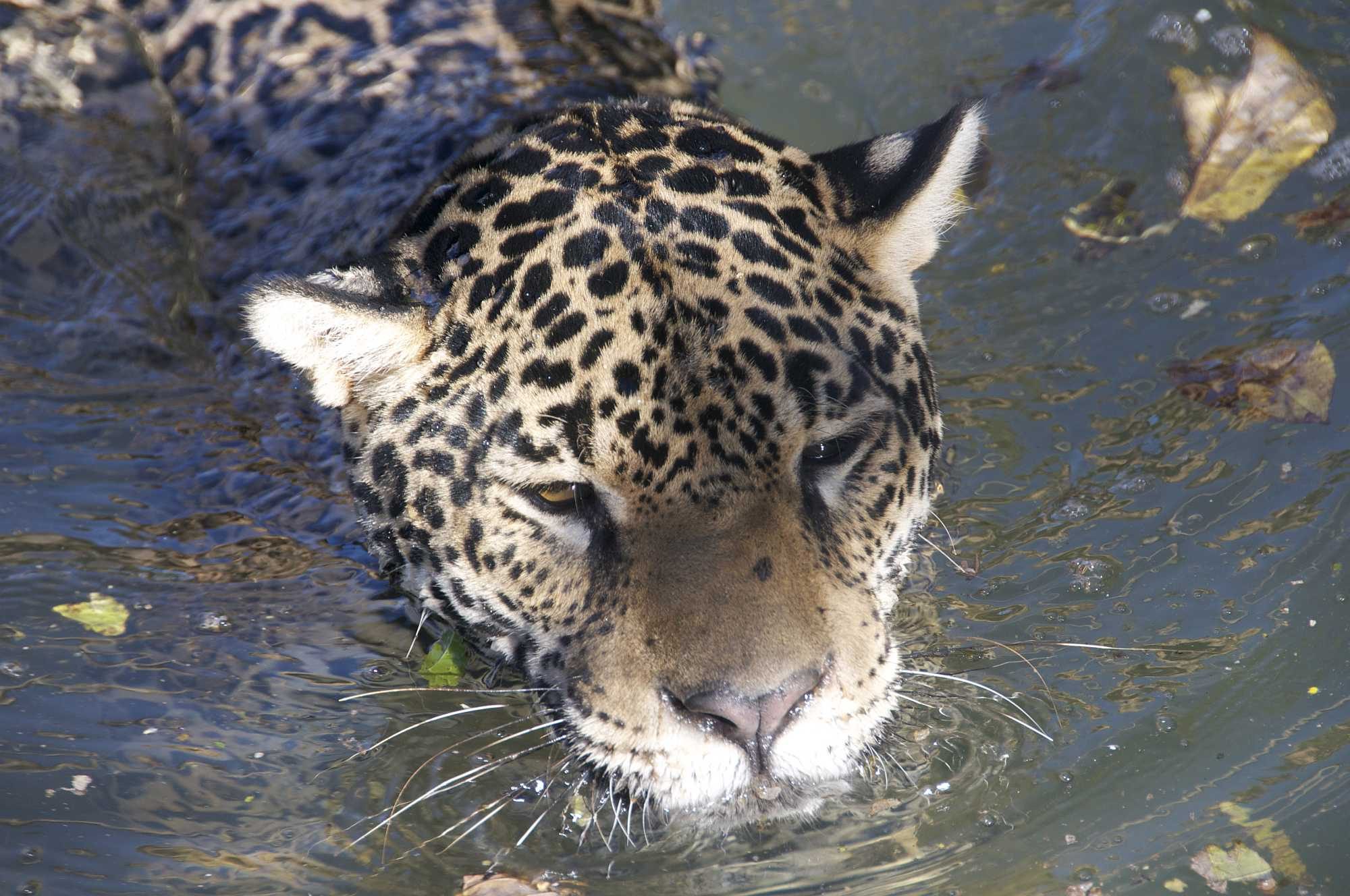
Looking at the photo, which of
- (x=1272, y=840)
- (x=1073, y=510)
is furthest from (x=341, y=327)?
(x=1272, y=840)

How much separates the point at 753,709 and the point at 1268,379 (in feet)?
13.5

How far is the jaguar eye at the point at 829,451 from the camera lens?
4.91 metres

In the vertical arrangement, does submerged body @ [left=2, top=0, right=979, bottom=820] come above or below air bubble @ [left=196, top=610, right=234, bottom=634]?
above

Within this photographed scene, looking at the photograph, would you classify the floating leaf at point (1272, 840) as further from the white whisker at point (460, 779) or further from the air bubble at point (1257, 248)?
the air bubble at point (1257, 248)

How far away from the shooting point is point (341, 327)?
5090mm

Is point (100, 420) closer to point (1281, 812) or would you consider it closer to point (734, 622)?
point (734, 622)

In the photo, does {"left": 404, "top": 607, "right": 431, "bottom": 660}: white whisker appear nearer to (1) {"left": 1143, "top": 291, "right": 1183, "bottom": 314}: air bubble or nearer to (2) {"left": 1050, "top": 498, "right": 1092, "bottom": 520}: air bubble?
(2) {"left": 1050, "top": 498, "right": 1092, "bottom": 520}: air bubble

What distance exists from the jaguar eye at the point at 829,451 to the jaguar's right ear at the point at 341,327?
1476 mm

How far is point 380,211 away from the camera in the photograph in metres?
6.84

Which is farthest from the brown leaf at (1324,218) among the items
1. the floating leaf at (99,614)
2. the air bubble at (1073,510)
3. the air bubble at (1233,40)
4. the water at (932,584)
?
the floating leaf at (99,614)

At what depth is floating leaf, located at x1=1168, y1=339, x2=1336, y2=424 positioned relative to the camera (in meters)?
6.86

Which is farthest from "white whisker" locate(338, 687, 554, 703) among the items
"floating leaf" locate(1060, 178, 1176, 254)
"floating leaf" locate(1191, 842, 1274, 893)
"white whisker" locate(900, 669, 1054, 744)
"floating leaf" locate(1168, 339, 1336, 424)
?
"floating leaf" locate(1060, 178, 1176, 254)

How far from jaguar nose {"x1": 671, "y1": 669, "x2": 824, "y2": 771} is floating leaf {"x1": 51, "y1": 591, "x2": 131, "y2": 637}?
330 centimetres

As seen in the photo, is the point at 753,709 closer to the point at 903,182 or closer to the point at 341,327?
the point at 341,327
